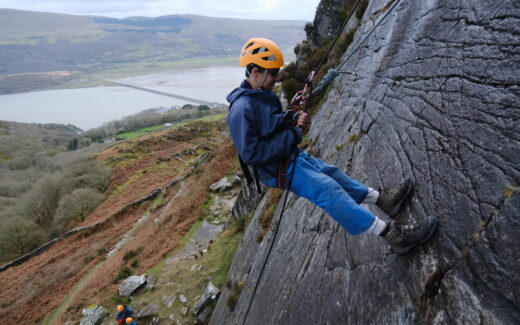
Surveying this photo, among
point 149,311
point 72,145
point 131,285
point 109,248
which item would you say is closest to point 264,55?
point 149,311

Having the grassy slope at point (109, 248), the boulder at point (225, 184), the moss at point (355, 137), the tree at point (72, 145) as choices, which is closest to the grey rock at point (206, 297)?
the grassy slope at point (109, 248)

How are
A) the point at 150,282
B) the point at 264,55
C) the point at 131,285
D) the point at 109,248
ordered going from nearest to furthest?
the point at 264,55 < the point at 150,282 < the point at 131,285 < the point at 109,248

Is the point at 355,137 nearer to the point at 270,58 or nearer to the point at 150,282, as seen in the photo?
the point at 270,58

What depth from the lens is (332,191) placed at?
381 cm

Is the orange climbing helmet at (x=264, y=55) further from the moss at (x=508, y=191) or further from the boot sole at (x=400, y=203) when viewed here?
the moss at (x=508, y=191)

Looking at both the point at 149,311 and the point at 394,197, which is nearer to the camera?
the point at 394,197

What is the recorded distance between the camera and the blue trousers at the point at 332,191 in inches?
141

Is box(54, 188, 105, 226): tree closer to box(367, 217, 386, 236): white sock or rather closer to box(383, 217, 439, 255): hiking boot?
box(367, 217, 386, 236): white sock

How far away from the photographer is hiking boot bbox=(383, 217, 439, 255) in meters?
3.08

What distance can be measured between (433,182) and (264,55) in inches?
116

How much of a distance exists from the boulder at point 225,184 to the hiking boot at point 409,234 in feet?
55.0

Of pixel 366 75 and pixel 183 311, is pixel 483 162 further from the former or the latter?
pixel 183 311

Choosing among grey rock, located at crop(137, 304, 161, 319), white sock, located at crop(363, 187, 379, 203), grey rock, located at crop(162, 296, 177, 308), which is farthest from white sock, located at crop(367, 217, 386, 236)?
grey rock, located at crop(137, 304, 161, 319)

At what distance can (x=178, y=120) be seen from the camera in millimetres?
120250
